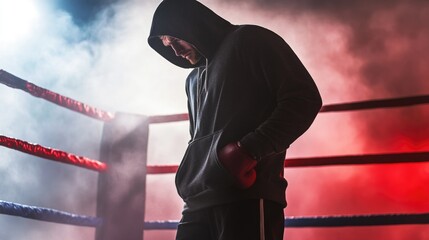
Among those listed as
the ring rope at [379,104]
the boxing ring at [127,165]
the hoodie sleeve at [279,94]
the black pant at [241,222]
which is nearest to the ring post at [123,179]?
the boxing ring at [127,165]

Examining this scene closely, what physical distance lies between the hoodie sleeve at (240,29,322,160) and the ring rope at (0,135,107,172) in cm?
103

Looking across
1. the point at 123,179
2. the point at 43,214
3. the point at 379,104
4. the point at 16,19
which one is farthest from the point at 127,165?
the point at 16,19

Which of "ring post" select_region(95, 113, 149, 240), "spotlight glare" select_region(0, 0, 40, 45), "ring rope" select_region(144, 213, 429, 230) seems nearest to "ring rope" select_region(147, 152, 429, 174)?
"ring rope" select_region(144, 213, 429, 230)

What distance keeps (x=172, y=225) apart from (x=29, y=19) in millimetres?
1918

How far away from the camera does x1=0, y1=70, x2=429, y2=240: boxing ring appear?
6.46 ft

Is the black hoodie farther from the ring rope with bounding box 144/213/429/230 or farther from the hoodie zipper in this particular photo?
the ring rope with bounding box 144/213/429/230

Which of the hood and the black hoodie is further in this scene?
the hood

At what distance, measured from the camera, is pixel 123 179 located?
2.31 m

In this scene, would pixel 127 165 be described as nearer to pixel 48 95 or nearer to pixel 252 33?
pixel 48 95

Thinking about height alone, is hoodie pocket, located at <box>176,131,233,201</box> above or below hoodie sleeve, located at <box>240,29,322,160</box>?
below

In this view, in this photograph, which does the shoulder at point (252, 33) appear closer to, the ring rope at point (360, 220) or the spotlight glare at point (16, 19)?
the ring rope at point (360, 220)

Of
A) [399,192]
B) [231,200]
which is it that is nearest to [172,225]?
[231,200]

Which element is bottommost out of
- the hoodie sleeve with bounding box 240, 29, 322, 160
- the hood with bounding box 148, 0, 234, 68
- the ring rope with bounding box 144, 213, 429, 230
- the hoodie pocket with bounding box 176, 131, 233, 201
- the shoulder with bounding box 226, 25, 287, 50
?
the ring rope with bounding box 144, 213, 429, 230

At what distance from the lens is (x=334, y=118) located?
136 inches
